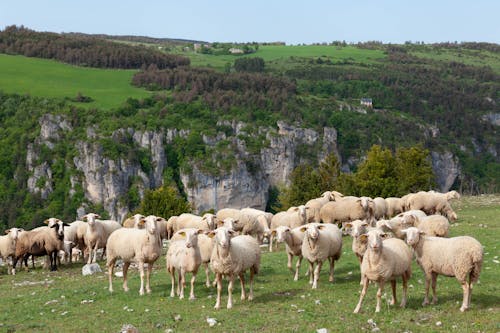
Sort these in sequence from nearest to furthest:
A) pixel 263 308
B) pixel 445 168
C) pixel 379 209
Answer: pixel 263 308 < pixel 379 209 < pixel 445 168

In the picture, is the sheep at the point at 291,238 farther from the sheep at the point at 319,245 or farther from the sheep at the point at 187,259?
the sheep at the point at 187,259

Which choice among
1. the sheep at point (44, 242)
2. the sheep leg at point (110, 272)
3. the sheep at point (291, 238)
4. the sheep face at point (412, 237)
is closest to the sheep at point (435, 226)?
the sheep at point (291, 238)

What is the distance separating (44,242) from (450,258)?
1797 centimetres

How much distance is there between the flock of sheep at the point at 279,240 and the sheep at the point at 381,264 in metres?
0.02

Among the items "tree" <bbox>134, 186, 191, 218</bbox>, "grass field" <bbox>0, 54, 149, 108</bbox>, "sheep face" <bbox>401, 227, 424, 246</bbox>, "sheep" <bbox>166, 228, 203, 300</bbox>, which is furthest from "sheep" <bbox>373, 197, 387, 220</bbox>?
"grass field" <bbox>0, 54, 149, 108</bbox>

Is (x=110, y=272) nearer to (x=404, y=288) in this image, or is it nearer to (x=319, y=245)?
(x=319, y=245)

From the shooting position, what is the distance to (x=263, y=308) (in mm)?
16531

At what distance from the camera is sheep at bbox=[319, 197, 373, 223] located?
31.1 meters

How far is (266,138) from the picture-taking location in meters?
186

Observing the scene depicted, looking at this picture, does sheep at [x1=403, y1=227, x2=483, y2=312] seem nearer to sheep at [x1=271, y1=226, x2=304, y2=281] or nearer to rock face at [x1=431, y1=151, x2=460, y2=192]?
sheep at [x1=271, y1=226, x2=304, y2=281]

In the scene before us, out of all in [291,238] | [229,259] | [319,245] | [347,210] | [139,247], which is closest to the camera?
[229,259]

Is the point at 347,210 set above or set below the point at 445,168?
above

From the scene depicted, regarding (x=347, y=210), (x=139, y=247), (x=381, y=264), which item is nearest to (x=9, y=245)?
(x=139, y=247)

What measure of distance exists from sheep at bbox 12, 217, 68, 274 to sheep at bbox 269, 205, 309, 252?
362 inches
